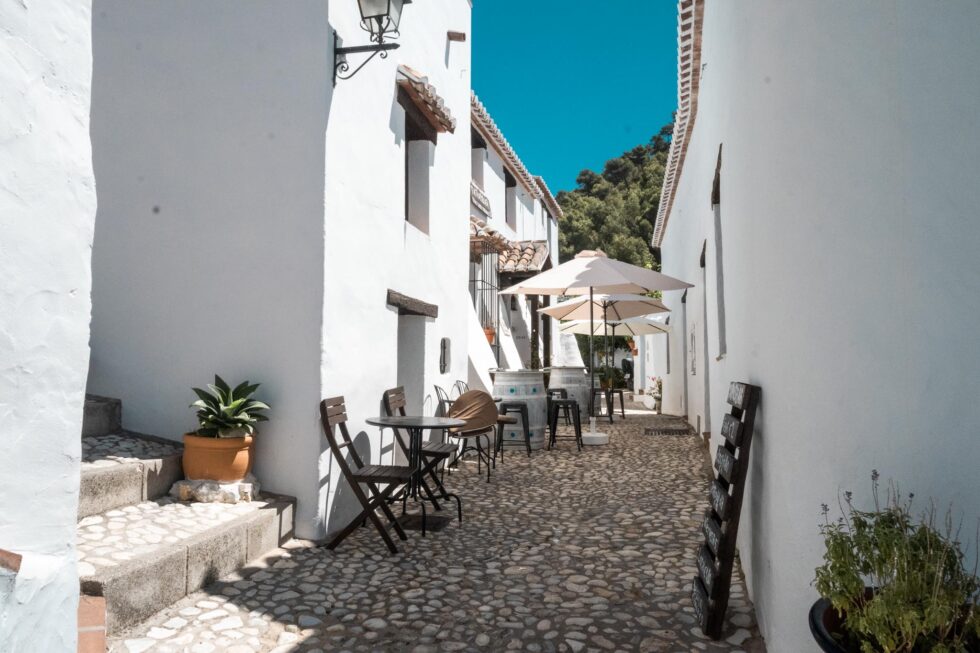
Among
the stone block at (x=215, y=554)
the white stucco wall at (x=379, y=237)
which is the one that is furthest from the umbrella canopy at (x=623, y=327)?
the stone block at (x=215, y=554)

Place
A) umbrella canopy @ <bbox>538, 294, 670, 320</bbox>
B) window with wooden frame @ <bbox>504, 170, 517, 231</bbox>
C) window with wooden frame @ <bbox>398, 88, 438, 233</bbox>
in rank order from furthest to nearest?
window with wooden frame @ <bbox>504, 170, 517, 231</bbox>, umbrella canopy @ <bbox>538, 294, 670, 320</bbox>, window with wooden frame @ <bbox>398, 88, 438, 233</bbox>

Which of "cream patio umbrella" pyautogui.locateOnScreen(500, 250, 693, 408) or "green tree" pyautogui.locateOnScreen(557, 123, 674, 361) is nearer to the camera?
"cream patio umbrella" pyautogui.locateOnScreen(500, 250, 693, 408)

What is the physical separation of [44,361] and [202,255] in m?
2.98

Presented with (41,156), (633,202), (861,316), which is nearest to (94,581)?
(41,156)

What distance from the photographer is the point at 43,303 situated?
1801mm

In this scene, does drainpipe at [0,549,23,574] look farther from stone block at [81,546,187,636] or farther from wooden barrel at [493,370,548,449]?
wooden barrel at [493,370,548,449]

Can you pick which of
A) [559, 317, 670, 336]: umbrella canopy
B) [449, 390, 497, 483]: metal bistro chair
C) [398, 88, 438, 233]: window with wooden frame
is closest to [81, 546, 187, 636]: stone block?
[449, 390, 497, 483]: metal bistro chair

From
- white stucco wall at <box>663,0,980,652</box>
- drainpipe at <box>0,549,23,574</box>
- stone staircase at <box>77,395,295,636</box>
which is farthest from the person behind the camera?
stone staircase at <box>77,395,295,636</box>

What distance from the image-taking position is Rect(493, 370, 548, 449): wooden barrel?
8.30 metres

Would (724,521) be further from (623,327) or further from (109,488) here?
(623,327)

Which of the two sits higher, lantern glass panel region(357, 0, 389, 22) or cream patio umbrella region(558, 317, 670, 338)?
lantern glass panel region(357, 0, 389, 22)

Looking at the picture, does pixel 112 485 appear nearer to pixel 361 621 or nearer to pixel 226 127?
pixel 361 621

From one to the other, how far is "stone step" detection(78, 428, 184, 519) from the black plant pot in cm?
351

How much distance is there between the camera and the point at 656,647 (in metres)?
2.85
